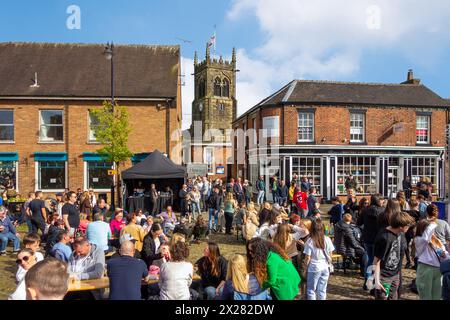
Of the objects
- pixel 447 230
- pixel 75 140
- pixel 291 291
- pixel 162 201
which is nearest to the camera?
pixel 291 291

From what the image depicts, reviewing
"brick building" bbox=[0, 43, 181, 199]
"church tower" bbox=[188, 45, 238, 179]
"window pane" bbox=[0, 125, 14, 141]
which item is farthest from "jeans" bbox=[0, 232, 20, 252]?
"church tower" bbox=[188, 45, 238, 179]

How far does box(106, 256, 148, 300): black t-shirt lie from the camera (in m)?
4.92

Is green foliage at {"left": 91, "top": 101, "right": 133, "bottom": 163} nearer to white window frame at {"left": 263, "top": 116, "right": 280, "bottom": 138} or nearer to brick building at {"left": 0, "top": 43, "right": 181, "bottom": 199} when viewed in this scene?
brick building at {"left": 0, "top": 43, "right": 181, "bottom": 199}

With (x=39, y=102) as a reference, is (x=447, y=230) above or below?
below

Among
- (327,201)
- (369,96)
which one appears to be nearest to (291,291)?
(327,201)

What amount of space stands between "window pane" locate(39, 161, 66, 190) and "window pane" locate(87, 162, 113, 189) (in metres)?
1.61

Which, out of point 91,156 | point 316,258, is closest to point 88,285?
point 316,258

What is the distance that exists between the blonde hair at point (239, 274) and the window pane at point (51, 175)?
68.5ft

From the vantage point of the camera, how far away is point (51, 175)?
75.8ft

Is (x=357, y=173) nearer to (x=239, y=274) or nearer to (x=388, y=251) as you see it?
(x=388, y=251)

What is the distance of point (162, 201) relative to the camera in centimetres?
1755
